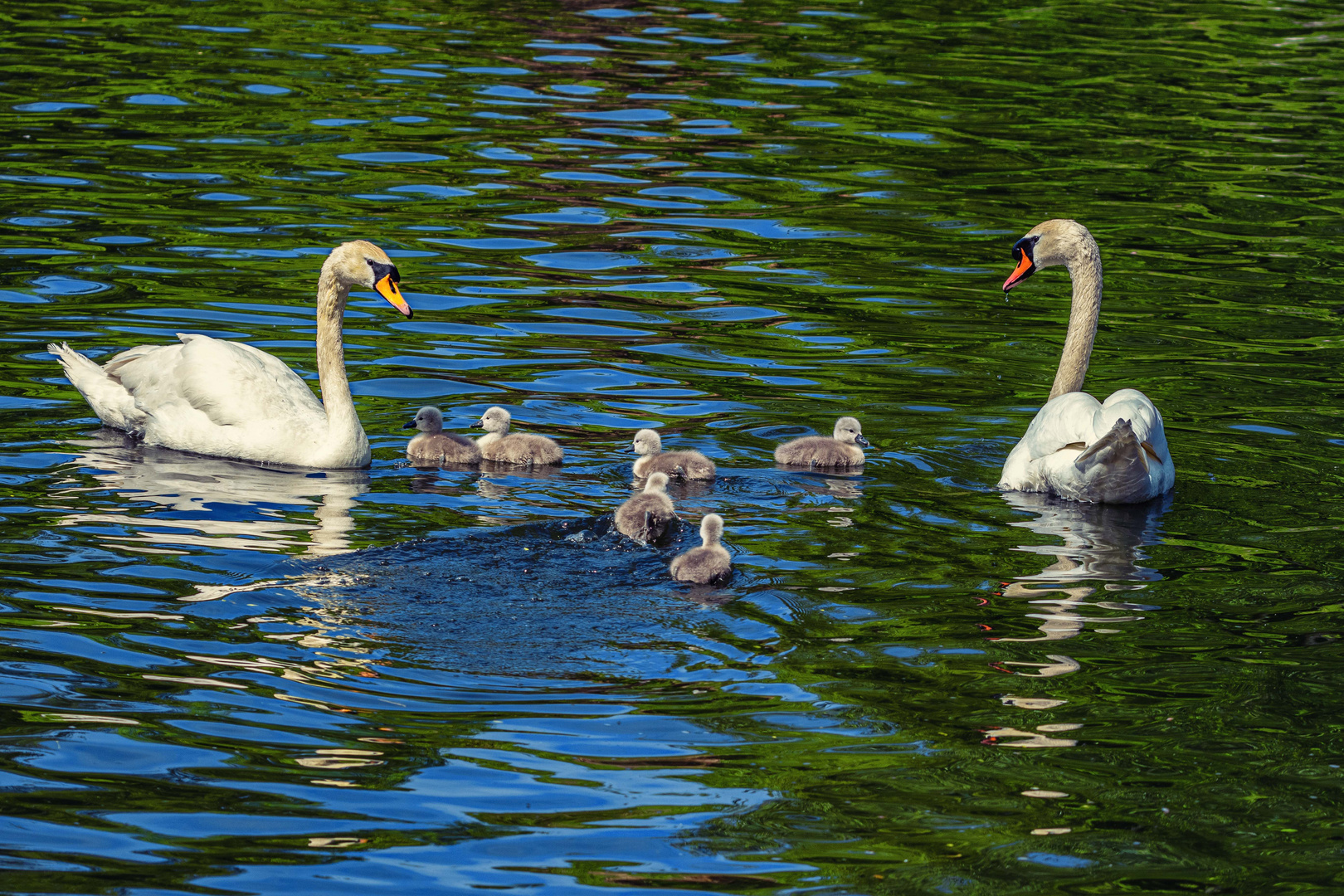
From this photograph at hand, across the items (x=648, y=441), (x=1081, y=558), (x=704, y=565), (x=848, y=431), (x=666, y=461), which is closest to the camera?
(x=704, y=565)

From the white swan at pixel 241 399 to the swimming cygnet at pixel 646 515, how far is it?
242 cm

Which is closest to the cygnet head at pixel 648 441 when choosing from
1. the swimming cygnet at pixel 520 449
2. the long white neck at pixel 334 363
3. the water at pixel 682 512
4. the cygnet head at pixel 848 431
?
the water at pixel 682 512

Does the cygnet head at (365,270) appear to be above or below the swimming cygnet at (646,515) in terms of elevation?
above

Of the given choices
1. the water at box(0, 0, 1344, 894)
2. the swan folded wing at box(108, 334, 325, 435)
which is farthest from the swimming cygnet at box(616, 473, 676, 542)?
the swan folded wing at box(108, 334, 325, 435)

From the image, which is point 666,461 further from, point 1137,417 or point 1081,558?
point 1137,417

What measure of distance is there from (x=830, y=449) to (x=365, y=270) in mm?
3176

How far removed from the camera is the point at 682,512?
32.3 ft

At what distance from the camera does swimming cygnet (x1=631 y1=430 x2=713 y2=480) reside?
10.2 meters

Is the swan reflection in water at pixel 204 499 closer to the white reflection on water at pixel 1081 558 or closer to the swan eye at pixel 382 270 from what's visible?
the swan eye at pixel 382 270

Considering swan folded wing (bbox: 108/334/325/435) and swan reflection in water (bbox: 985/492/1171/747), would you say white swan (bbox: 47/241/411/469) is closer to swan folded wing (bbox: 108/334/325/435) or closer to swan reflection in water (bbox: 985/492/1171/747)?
swan folded wing (bbox: 108/334/325/435)

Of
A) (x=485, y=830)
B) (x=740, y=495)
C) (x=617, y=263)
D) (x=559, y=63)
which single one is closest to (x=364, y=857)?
(x=485, y=830)

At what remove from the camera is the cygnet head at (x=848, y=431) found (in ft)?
35.4

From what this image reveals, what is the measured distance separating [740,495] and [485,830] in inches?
172

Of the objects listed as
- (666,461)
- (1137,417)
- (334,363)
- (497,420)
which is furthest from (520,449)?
(1137,417)
